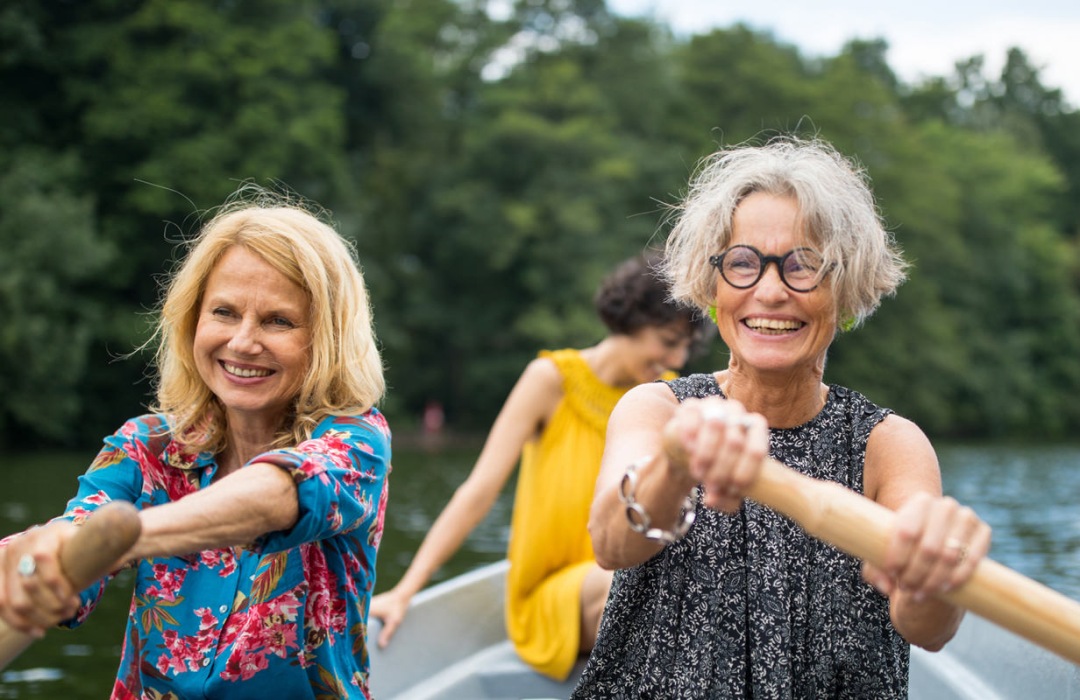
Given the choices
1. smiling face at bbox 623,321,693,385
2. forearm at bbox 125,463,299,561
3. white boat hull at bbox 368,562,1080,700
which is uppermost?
smiling face at bbox 623,321,693,385

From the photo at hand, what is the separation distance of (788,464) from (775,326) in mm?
272

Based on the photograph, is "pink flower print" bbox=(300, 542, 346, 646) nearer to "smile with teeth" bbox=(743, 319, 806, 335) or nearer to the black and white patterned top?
the black and white patterned top

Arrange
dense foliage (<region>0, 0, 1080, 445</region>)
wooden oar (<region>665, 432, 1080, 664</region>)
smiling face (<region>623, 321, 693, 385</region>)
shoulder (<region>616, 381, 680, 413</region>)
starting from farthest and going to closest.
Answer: dense foliage (<region>0, 0, 1080, 445</region>) → smiling face (<region>623, 321, 693, 385</region>) → shoulder (<region>616, 381, 680, 413</region>) → wooden oar (<region>665, 432, 1080, 664</region>)

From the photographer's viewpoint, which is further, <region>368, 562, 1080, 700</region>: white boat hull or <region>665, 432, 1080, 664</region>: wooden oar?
<region>368, 562, 1080, 700</region>: white boat hull

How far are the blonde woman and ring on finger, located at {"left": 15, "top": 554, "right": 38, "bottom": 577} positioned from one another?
57cm

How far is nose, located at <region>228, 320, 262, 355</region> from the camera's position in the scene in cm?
253

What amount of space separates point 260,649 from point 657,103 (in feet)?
115

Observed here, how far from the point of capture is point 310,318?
8.55 feet

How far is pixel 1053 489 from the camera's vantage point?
2089 cm

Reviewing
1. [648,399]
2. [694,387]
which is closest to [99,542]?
[648,399]

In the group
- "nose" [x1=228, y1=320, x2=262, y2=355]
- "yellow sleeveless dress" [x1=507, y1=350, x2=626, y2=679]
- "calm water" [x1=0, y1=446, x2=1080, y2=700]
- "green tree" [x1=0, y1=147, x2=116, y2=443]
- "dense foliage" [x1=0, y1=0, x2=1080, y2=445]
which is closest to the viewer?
"nose" [x1=228, y1=320, x2=262, y2=355]

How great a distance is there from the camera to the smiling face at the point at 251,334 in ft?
8.40

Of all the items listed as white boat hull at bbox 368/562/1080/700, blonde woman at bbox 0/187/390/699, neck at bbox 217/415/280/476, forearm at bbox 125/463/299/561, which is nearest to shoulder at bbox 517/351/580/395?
white boat hull at bbox 368/562/1080/700

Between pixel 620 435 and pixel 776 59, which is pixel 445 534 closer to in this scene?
pixel 620 435
